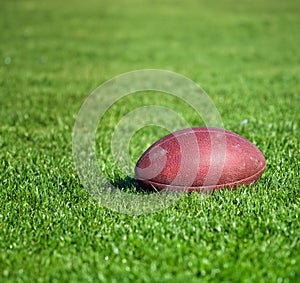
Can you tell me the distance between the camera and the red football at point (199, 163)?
157 inches

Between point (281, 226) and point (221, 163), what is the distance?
0.76 meters

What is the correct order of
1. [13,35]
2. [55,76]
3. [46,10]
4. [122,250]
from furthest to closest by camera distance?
[46,10] → [13,35] → [55,76] → [122,250]

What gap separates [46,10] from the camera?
22.8 metres

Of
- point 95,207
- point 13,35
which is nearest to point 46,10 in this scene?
point 13,35

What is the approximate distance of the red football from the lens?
400 cm

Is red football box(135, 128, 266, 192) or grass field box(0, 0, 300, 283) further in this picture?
red football box(135, 128, 266, 192)

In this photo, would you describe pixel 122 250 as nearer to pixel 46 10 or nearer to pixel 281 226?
pixel 281 226

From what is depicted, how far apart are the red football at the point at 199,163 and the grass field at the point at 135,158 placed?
0.44 ft

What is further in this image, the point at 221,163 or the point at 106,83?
the point at 106,83

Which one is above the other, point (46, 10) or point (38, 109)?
point (46, 10)

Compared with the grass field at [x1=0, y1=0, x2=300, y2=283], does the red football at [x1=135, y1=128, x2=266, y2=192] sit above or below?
above

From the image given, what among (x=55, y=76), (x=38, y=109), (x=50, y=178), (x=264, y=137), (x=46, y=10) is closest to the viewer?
(x=50, y=178)

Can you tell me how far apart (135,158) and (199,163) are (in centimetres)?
151

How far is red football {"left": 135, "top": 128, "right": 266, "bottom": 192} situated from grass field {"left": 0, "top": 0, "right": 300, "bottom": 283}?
134 millimetres
